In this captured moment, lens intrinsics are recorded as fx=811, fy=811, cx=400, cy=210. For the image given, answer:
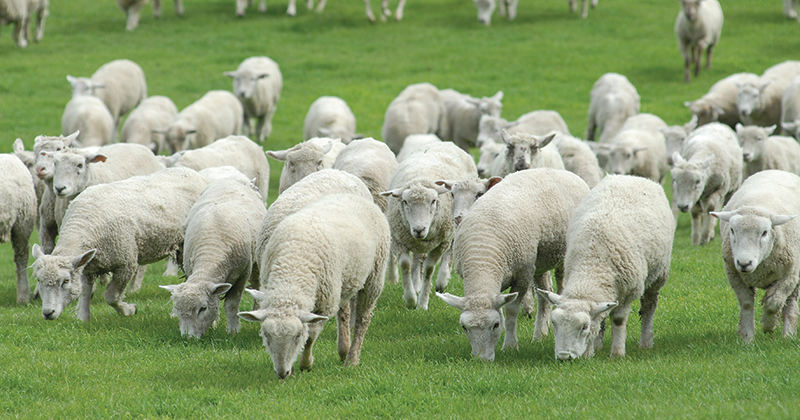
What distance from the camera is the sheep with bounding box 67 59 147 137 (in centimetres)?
1908

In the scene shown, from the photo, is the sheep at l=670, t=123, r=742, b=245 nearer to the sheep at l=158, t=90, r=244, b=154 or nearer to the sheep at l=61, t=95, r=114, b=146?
the sheep at l=158, t=90, r=244, b=154

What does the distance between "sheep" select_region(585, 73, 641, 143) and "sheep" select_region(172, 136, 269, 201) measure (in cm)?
821

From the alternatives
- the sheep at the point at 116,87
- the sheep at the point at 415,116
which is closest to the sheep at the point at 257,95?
the sheep at the point at 116,87

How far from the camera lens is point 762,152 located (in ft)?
43.0

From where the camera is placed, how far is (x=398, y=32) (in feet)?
92.3

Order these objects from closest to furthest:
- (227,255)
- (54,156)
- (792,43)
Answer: (227,255), (54,156), (792,43)

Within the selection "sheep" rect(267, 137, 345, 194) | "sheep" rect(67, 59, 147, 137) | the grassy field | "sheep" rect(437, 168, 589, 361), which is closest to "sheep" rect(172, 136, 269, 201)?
"sheep" rect(267, 137, 345, 194)

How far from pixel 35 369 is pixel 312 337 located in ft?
7.36

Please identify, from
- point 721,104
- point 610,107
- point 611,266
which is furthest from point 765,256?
point 721,104

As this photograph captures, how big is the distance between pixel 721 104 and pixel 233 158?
11807 millimetres

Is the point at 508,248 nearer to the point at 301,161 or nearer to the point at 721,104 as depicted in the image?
the point at 301,161

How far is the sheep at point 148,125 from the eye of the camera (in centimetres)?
1698

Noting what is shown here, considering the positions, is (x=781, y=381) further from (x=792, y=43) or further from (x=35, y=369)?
(x=792, y=43)

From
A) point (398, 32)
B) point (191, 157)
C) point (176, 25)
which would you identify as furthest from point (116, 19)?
point (191, 157)
